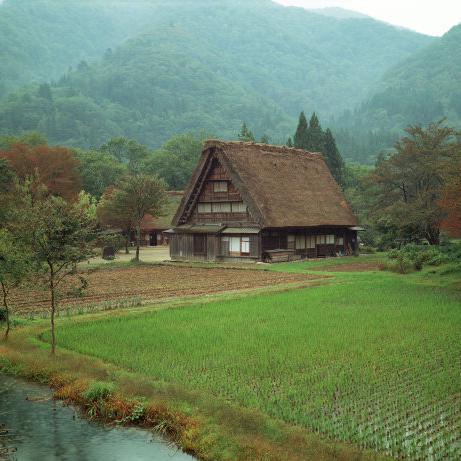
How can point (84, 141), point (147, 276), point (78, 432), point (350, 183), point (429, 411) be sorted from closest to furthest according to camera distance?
point (429, 411)
point (78, 432)
point (147, 276)
point (350, 183)
point (84, 141)

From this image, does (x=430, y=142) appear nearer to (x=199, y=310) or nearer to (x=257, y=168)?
(x=257, y=168)

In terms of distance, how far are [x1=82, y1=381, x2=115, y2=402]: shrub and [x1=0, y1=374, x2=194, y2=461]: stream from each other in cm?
41

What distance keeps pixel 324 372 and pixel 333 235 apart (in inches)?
1415

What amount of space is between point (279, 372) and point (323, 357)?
162 centimetres

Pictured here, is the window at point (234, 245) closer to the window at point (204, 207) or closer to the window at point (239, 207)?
the window at point (239, 207)

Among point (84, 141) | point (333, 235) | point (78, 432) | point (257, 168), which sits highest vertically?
point (84, 141)

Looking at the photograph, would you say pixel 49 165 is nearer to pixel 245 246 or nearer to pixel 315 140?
pixel 245 246

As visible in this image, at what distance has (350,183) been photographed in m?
82.6

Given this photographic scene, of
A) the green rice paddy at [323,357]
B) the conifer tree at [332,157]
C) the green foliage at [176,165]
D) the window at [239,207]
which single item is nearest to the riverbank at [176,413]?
the green rice paddy at [323,357]

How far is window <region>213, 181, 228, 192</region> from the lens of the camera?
43812 millimetres

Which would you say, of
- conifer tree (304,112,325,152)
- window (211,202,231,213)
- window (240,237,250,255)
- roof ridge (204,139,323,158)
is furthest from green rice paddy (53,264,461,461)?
conifer tree (304,112,325,152)

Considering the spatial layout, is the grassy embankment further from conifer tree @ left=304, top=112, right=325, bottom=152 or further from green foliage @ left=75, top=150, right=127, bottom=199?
green foliage @ left=75, top=150, right=127, bottom=199

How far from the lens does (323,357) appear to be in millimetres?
13398

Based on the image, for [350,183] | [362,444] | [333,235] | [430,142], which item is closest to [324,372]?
[362,444]
